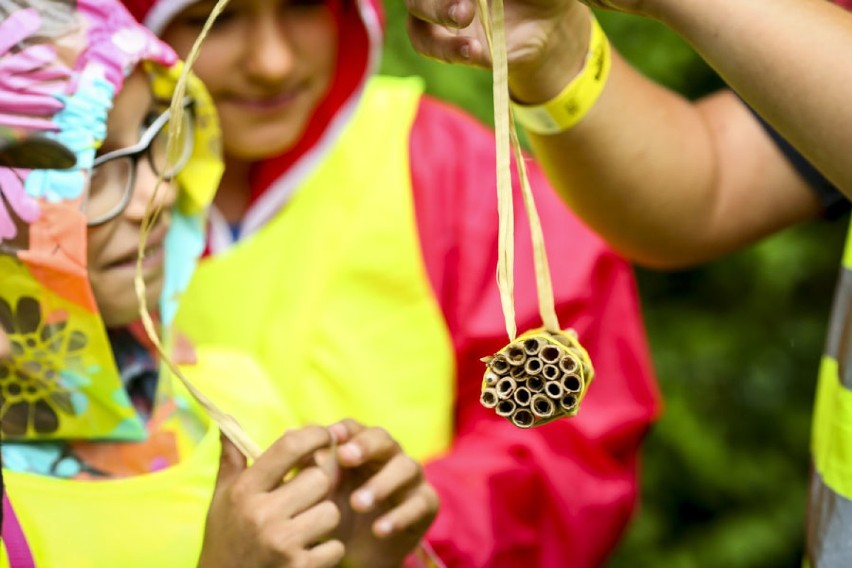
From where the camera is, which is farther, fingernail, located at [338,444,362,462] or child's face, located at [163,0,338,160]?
child's face, located at [163,0,338,160]

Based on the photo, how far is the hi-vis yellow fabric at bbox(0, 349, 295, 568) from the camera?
1.35m

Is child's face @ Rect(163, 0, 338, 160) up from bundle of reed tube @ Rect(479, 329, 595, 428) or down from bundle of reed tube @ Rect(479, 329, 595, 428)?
down

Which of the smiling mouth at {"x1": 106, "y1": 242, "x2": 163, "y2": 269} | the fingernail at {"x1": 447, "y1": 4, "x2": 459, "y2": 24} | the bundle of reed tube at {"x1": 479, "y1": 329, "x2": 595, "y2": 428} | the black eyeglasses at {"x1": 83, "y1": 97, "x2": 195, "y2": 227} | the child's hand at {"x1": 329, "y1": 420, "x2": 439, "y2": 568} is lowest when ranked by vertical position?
the child's hand at {"x1": 329, "y1": 420, "x2": 439, "y2": 568}

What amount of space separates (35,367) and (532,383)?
0.63m

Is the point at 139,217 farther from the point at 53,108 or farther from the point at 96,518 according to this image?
the point at 96,518

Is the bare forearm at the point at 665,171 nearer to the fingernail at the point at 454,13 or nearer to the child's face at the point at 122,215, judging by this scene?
the fingernail at the point at 454,13

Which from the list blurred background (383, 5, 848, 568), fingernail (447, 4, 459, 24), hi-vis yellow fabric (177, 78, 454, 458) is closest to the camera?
fingernail (447, 4, 459, 24)

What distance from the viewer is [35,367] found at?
1.37 meters

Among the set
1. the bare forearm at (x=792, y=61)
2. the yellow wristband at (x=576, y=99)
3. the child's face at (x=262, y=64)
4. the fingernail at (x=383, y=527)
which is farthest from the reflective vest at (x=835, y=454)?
the child's face at (x=262, y=64)

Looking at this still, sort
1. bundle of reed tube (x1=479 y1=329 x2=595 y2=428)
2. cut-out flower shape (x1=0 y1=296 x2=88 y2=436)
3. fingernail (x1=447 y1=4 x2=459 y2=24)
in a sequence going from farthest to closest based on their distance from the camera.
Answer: cut-out flower shape (x1=0 y1=296 x2=88 y2=436) < fingernail (x1=447 y1=4 x2=459 y2=24) < bundle of reed tube (x1=479 y1=329 x2=595 y2=428)

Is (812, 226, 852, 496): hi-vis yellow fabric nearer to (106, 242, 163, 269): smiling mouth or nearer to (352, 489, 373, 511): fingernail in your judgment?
(352, 489, 373, 511): fingernail

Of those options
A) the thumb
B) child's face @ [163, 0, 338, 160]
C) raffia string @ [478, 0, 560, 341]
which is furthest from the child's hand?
child's face @ [163, 0, 338, 160]

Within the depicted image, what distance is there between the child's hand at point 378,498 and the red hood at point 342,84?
0.82m

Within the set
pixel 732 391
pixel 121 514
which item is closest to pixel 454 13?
pixel 121 514
